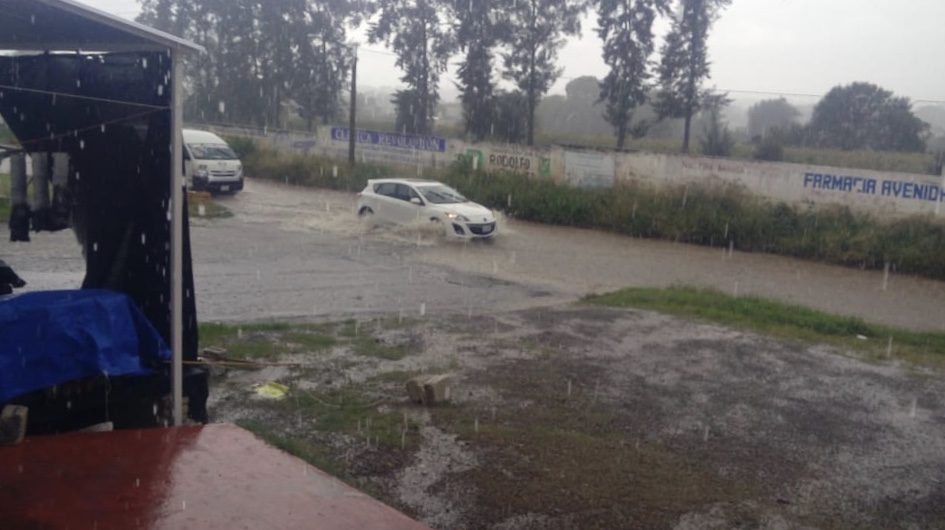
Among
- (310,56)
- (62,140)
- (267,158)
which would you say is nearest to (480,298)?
(62,140)

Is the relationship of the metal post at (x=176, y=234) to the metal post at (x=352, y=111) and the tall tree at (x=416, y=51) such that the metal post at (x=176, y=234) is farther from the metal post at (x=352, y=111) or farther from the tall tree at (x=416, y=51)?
the tall tree at (x=416, y=51)

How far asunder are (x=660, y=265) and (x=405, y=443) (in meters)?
14.8

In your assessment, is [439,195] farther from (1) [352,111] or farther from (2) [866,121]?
(2) [866,121]

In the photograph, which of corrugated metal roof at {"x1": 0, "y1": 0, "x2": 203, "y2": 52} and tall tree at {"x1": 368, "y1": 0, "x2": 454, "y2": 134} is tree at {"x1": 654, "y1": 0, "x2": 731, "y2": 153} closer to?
tall tree at {"x1": 368, "y1": 0, "x2": 454, "y2": 134}

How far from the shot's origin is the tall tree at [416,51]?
52312 millimetres

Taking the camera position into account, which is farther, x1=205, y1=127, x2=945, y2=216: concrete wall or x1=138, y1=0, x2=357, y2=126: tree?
x1=138, y1=0, x2=357, y2=126: tree

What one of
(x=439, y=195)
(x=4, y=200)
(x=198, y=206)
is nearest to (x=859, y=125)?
(x=439, y=195)

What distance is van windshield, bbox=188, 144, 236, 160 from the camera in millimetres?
31094

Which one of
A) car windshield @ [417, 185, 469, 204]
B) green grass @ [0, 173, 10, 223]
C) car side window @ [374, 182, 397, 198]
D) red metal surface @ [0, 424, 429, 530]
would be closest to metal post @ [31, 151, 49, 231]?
red metal surface @ [0, 424, 429, 530]

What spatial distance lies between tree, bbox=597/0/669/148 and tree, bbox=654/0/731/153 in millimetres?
1331

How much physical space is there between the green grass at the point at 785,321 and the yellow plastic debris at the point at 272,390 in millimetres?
6847

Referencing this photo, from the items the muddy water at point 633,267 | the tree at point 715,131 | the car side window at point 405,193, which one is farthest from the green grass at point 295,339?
the tree at point 715,131

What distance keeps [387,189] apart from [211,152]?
399 inches

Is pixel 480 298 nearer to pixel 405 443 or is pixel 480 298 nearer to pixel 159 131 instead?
pixel 405 443
